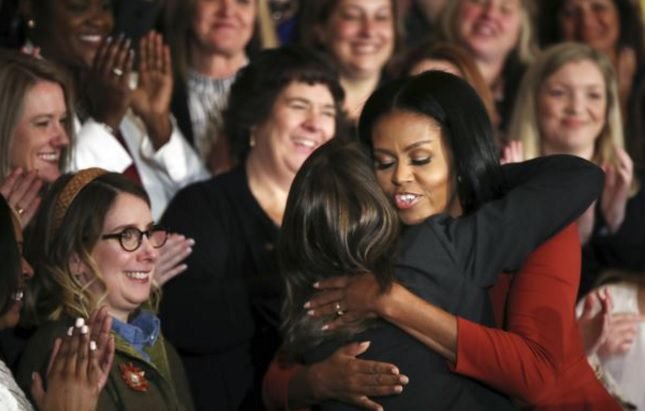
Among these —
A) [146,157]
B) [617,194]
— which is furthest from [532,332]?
[146,157]

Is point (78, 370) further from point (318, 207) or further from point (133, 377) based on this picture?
point (318, 207)

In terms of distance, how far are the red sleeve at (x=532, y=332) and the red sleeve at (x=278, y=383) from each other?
0.55 m

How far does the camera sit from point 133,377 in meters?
4.56

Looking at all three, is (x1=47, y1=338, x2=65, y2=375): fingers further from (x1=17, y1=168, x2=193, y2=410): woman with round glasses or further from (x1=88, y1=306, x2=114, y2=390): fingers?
(x1=17, y1=168, x2=193, y2=410): woman with round glasses

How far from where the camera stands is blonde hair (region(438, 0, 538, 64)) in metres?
7.02

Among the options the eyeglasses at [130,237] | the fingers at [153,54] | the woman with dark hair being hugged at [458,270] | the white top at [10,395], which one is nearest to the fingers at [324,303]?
the woman with dark hair being hugged at [458,270]

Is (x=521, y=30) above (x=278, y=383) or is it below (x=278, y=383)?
above

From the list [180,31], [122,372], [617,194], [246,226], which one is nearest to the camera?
[122,372]

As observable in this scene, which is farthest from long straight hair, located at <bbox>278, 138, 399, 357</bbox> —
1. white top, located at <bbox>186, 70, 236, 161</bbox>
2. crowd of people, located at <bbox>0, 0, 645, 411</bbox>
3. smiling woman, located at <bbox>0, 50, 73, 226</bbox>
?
white top, located at <bbox>186, 70, 236, 161</bbox>

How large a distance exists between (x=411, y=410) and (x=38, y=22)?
8.17 feet

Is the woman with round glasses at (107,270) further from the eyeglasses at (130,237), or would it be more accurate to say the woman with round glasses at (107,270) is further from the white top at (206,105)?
the white top at (206,105)

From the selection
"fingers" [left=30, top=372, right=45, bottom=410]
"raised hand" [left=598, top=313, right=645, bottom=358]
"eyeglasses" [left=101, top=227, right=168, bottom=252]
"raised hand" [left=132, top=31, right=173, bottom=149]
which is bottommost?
"raised hand" [left=598, top=313, right=645, bottom=358]

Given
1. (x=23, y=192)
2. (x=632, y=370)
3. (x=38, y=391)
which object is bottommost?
(x=632, y=370)

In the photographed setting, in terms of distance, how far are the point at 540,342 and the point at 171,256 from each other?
1.30 m
